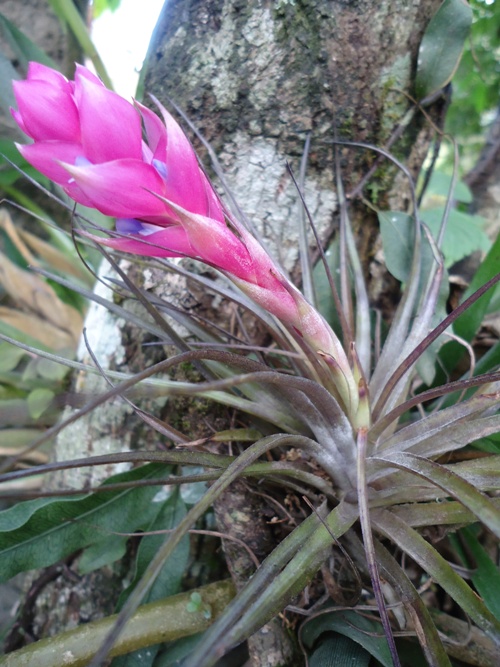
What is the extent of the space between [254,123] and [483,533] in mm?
721

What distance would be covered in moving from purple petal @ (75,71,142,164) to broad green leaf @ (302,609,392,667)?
52cm

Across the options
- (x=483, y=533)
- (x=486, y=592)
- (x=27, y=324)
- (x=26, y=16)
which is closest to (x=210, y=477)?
(x=486, y=592)

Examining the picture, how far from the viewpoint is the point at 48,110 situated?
40 centimetres

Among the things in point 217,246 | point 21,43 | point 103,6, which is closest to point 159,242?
point 217,246

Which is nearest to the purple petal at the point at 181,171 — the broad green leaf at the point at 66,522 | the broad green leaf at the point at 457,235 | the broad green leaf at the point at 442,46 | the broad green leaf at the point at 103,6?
the broad green leaf at the point at 66,522

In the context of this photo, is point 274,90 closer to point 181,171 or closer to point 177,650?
point 181,171

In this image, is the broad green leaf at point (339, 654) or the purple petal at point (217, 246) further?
the broad green leaf at point (339, 654)

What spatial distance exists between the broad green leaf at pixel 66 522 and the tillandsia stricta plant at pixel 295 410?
11mm

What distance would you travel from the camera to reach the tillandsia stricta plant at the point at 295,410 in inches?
15.1

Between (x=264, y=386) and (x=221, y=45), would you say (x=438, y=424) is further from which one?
(x=221, y=45)

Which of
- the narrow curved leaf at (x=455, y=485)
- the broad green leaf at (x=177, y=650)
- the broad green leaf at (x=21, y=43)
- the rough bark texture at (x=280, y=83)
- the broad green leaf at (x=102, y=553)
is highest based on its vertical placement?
the broad green leaf at (x=21, y=43)

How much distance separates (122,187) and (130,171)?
14 millimetres

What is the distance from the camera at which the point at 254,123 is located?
2.39ft

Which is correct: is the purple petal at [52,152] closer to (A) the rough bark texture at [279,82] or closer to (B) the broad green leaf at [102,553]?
(A) the rough bark texture at [279,82]
